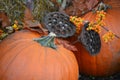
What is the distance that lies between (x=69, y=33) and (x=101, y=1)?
574mm

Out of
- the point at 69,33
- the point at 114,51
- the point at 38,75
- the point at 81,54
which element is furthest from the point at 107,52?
the point at 38,75

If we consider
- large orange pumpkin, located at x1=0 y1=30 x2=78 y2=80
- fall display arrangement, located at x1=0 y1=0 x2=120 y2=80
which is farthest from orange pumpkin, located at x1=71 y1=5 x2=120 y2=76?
large orange pumpkin, located at x1=0 y1=30 x2=78 y2=80

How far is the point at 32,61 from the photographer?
176 cm

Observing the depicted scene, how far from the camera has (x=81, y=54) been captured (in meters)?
2.26

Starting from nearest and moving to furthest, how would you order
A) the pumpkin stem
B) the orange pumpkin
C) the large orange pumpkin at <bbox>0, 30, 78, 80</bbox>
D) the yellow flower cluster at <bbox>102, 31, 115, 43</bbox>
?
1. the large orange pumpkin at <bbox>0, 30, 78, 80</bbox>
2. the pumpkin stem
3. the yellow flower cluster at <bbox>102, 31, 115, 43</bbox>
4. the orange pumpkin

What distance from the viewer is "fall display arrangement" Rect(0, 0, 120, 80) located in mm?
1770

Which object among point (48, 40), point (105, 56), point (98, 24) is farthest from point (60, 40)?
point (105, 56)

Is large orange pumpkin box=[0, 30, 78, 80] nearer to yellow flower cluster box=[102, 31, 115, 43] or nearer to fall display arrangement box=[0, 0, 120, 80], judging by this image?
fall display arrangement box=[0, 0, 120, 80]

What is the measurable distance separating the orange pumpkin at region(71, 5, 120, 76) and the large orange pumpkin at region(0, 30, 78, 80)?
38 centimetres

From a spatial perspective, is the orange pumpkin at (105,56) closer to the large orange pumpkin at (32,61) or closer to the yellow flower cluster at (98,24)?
the yellow flower cluster at (98,24)

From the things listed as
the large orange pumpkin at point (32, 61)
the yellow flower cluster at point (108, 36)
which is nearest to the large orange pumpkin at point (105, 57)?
the yellow flower cluster at point (108, 36)

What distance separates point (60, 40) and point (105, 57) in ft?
1.51

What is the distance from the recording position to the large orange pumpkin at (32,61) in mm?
1734

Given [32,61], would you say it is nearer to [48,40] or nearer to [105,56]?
[48,40]
